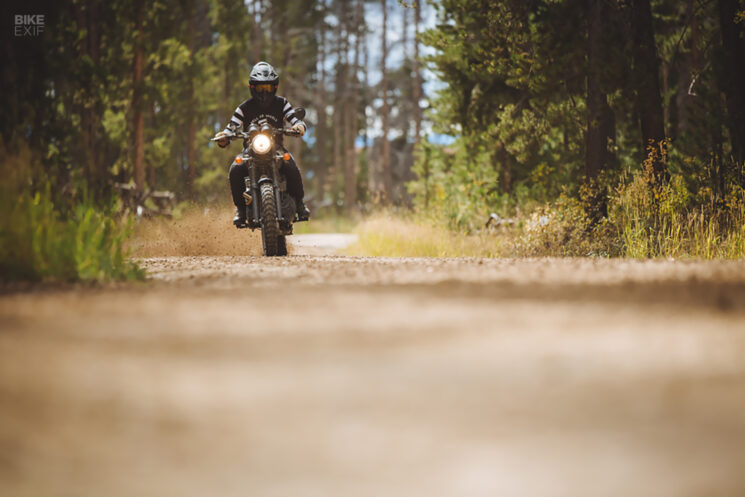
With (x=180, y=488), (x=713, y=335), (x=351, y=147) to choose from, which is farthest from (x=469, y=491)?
(x=351, y=147)

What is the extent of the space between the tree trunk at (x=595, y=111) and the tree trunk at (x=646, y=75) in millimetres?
489

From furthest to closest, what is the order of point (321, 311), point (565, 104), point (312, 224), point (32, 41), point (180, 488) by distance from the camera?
1. point (312, 224)
2. point (565, 104)
3. point (32, 41)
4. point (321, 311)
5. point (180, 488)

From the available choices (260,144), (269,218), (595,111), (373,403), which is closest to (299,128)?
(260,144)

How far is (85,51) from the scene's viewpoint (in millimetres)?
14055

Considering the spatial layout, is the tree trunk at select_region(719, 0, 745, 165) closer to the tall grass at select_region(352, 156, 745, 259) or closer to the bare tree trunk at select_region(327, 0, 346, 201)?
the tall grass at select_region(352, 156, 745, 259)

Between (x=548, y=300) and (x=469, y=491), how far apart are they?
184 cm

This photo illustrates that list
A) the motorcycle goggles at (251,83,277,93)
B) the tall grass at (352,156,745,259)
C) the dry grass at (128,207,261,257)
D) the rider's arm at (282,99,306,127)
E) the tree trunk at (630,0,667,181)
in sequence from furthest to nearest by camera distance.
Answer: the dry grass at (128,207,261,257), the tree trunk at (630,0,667,181), the motorcycle goggles at (251,83,277,93), the rider's arm at (282,99,306,127), the tall grass at (352,156,745,259)

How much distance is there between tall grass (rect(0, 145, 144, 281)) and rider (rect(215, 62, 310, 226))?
3.02 m

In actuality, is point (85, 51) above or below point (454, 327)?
above

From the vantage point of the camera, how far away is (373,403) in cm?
188

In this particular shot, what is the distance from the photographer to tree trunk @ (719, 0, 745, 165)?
28.1 ft

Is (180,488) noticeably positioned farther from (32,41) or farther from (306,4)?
(306,4)

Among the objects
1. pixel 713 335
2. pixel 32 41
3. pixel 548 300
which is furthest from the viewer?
pixel 32 41

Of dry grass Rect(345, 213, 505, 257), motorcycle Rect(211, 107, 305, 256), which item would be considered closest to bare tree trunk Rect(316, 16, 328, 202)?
dry grass Rect(345, 213, 505, 257)
